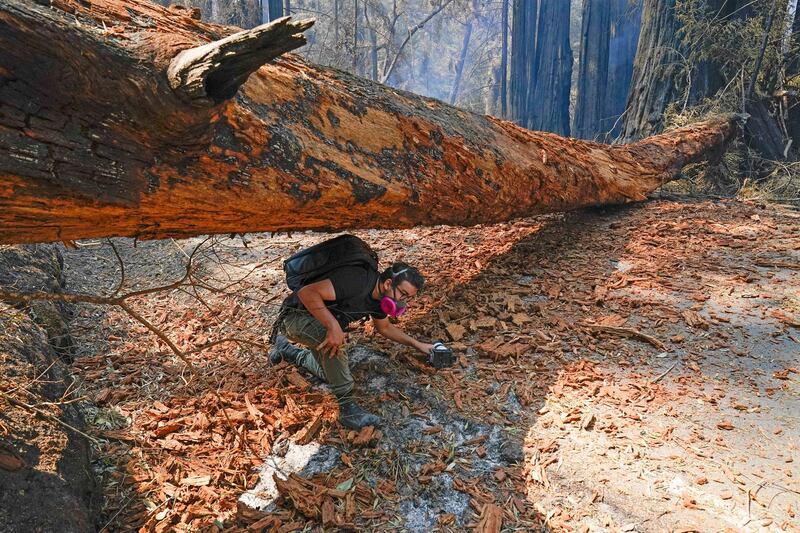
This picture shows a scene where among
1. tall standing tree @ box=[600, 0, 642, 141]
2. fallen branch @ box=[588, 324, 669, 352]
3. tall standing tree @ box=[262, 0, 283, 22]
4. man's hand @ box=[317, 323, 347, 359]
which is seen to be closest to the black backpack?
man's hand @ box=[317, 323, 347, 359]

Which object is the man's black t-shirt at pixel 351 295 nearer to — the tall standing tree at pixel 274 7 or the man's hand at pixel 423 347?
the man's hand at pixel 423 347

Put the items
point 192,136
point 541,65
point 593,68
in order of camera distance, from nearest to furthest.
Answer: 1. point 192,136
2. point 593,68
3. point 541,65

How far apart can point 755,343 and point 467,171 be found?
7.31ft

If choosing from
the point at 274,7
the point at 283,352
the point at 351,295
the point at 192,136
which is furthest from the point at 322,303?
the point at 274,7

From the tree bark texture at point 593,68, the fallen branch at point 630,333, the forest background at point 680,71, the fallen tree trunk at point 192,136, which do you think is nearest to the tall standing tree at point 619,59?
the forest background at point 680,71

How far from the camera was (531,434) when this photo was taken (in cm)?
245

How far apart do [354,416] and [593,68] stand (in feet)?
42.3

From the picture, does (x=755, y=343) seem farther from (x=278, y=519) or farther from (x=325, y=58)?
(x=325, y=58)

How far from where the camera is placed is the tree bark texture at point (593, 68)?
12047 millimetres

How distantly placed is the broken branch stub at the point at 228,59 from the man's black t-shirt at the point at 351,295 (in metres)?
1.30

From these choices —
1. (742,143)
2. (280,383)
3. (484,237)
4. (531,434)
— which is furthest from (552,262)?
(742,143)

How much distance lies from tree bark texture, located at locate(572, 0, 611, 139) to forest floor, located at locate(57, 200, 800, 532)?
368 inches

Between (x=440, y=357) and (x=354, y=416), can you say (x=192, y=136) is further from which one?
(x=440, y=357)

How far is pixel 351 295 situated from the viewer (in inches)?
103
